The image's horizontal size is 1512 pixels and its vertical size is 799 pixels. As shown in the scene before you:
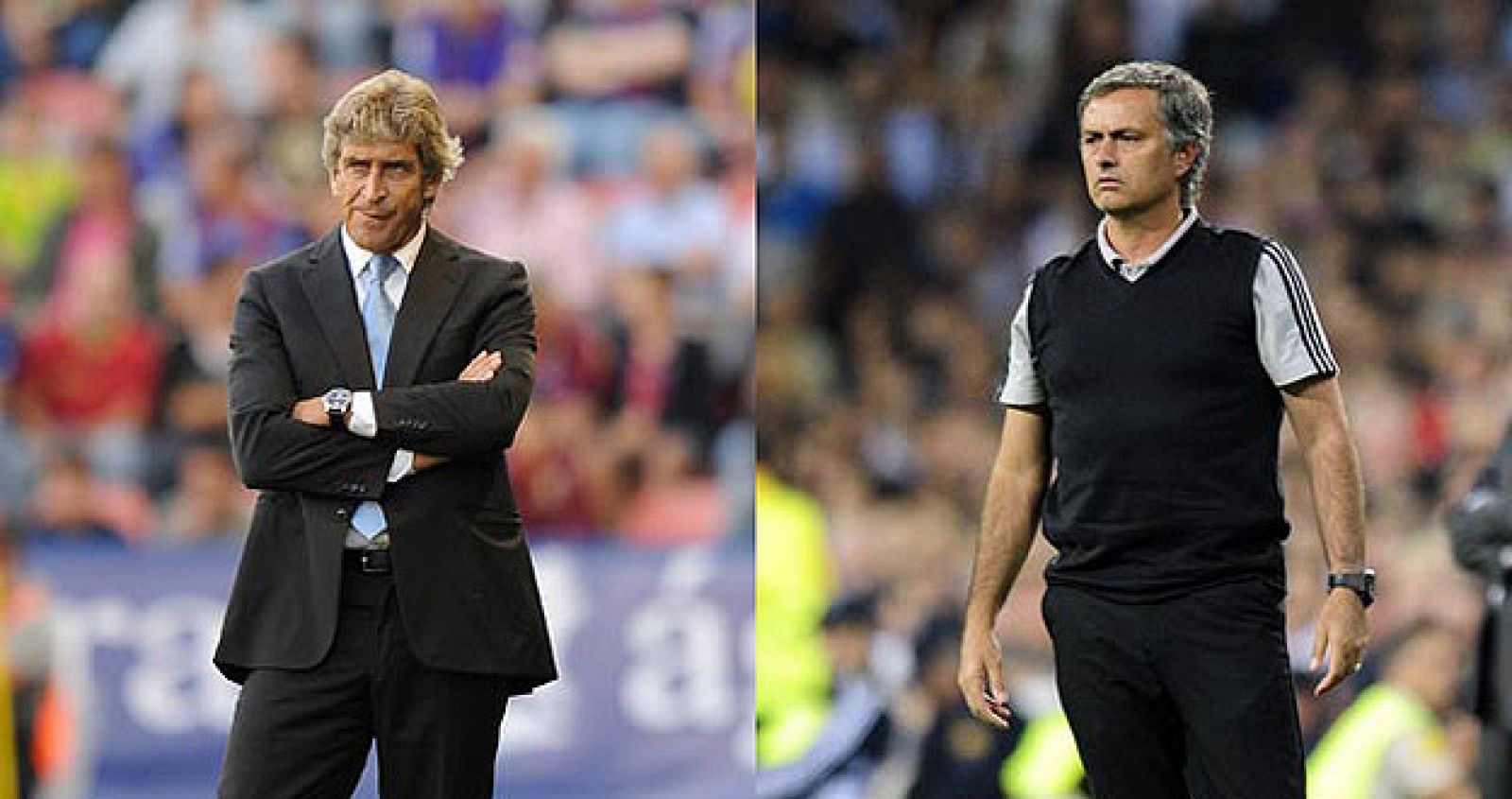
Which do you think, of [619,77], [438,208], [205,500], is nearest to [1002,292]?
[619,77]

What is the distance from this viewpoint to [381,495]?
12.8ft

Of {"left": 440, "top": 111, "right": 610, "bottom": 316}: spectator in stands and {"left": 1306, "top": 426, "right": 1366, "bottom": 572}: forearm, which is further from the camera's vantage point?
{"left": 440, "top": 111, "right": 610, "bottom": 316}: spectator in stands

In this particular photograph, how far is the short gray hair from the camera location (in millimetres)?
4086

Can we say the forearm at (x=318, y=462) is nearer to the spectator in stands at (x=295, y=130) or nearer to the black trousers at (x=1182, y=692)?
the black trousers at (x=1182, y=692)

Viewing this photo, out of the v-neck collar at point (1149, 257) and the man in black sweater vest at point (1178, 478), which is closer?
the man in black sweater vest at point (1178, 478)

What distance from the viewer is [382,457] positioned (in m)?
3.92

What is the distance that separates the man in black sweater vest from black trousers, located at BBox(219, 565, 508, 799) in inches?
39.2

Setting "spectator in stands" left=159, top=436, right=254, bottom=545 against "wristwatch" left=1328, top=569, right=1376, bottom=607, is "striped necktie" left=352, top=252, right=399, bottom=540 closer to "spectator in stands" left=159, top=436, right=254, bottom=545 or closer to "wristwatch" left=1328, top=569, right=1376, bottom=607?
"wristwatch" left=1328, top=569, right=1376, bottom=607

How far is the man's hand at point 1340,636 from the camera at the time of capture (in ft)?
12.8

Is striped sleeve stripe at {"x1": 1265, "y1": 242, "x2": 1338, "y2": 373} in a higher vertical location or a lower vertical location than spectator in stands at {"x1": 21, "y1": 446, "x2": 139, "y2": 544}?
higher

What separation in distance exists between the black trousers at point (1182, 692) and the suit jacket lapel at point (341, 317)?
3.89 ft

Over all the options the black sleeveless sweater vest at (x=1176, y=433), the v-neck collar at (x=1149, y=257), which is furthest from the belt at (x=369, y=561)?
the v-neck collar at (x=1149, y=257)

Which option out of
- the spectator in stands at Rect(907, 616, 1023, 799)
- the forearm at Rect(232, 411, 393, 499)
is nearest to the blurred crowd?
the spectator in stands at Rect(907, 616, 1023, 799)

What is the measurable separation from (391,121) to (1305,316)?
148 cm
